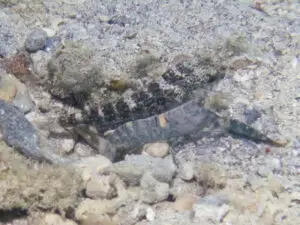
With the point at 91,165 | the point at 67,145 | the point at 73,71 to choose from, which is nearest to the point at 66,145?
the point at 67,145

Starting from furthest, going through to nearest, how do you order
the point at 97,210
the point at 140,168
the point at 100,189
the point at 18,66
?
1. the point at 18,66
2. the point at 140,168
3. the point at 100,189
4. the point at 97,210

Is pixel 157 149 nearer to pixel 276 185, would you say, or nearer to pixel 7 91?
pixel 276 185

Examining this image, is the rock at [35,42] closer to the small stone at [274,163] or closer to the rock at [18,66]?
the rock at [18,66]

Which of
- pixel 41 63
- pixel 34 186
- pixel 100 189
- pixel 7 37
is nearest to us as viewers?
pixel 34 186

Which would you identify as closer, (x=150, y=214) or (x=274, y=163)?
(x=150, y=214)

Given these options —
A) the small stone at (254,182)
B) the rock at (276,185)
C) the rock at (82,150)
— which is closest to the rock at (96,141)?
the rock at (82,150)

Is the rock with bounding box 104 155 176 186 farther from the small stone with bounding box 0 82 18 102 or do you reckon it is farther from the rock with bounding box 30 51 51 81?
the rock with bounding box 30 51 51 81

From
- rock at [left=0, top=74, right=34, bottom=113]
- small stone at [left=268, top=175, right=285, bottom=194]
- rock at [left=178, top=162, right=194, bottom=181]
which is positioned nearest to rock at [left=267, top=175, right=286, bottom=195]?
small stone at [left=268, top=175, right=285, bottom=194]

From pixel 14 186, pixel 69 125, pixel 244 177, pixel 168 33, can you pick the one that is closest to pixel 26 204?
pixel 14 186
